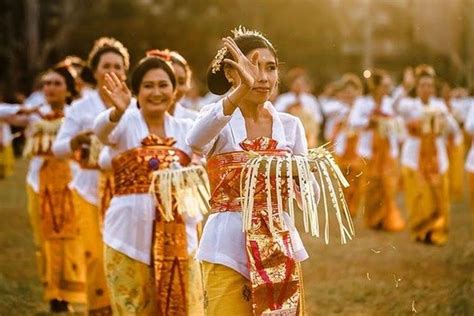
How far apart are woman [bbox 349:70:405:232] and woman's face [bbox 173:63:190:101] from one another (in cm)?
680

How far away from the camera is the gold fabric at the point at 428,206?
505 inches

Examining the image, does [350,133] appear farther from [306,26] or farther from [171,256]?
[306,26]

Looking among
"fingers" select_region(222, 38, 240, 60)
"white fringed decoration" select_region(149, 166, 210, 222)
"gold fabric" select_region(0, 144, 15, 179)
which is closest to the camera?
"fingers" select_region(222, 38, 240, 60)

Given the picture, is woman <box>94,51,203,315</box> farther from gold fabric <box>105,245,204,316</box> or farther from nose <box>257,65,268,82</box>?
nose <box>257,65,268,82</box>

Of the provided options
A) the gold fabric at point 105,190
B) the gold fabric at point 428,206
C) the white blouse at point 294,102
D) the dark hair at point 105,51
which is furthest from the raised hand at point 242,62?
the white blouse at point 294,102

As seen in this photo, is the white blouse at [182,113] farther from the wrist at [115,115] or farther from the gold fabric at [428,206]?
the gold fabric at [428,206]

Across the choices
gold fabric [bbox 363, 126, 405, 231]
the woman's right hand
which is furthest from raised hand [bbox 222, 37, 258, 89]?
gold fabric [bbox 363, 126, 405, 231]

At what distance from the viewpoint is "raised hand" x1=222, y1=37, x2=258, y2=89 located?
15.6 feet

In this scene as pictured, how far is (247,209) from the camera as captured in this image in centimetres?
493

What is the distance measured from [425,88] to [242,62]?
8069 mm

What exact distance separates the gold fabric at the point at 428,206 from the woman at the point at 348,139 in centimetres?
78

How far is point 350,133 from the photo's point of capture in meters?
15.4

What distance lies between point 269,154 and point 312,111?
13.5 m

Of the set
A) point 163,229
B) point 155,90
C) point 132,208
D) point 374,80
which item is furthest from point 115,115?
point 374,80
